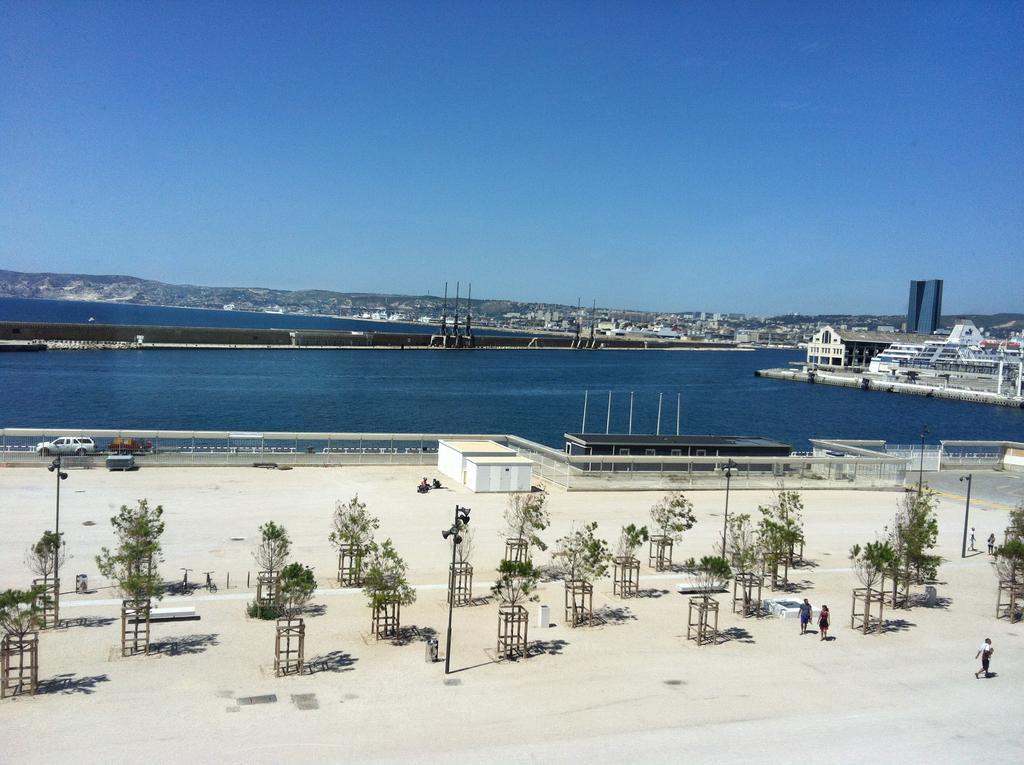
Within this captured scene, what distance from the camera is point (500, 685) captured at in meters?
12.8

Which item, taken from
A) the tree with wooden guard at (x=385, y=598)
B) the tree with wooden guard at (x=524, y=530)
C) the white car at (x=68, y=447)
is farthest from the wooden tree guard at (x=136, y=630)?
the white car at (x=68, y=447)

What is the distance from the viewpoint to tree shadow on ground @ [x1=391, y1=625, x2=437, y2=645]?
14.4 metres

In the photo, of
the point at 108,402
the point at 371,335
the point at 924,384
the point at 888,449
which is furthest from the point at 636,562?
the point at 371,335

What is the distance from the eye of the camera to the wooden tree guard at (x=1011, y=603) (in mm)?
17375

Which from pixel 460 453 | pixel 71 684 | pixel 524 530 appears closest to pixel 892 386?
pixel 460 453

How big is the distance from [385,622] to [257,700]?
3.03m

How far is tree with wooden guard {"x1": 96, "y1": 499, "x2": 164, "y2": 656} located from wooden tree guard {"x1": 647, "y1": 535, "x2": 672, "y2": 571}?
10.9 m

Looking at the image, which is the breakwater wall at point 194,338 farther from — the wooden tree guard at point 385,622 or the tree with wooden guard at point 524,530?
the wooden tree guard at point 385,622

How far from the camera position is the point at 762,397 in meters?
96.8

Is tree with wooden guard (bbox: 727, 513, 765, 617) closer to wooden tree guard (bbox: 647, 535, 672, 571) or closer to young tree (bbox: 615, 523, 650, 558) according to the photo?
wooden tree guard (bbox: 647, 535, 672, 571)

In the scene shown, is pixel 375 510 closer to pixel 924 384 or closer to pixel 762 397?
pixel 762 397

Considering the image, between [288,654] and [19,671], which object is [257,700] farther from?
[19,671]

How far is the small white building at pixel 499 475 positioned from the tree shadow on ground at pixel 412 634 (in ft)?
40.4

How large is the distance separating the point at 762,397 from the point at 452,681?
89.1m
